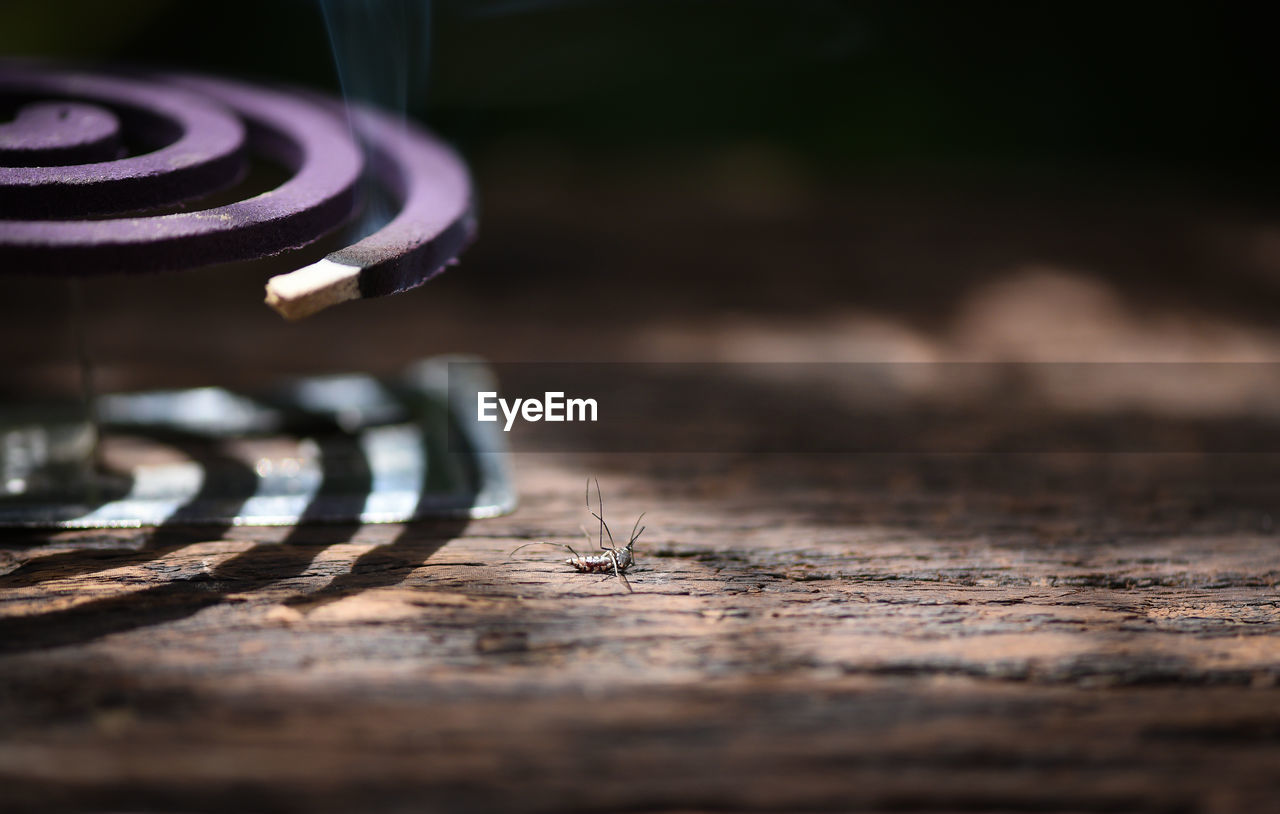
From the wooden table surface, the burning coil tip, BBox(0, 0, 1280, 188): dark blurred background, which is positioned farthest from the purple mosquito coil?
BBox(0, 0, 1280, 188): dark blurred background

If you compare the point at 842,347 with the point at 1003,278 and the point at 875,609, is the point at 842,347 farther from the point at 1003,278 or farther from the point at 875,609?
the point at 875,609

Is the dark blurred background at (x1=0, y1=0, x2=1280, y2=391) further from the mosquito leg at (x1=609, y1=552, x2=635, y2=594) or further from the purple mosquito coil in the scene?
the mosquito leg at (x1=609, y1=552, x2=635, y2=594)

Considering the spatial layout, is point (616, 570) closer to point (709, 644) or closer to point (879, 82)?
point (709, 644)

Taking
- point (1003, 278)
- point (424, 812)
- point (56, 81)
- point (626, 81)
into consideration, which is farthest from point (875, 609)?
point (626, 81)

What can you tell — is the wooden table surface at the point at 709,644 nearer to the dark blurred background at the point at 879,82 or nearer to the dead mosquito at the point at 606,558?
the dead mosquito at the point at 606,558

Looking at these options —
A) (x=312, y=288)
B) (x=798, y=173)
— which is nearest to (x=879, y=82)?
(x=798, y=173)

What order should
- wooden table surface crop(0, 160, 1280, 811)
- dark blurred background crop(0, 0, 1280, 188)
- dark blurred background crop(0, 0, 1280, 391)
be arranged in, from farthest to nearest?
1. dark blurred background crop(0, 0, 1280, 188)
2. dark blurred background crop(0, 0, 1280, 391)
3. wooden table surface crop(0, 160, 1280, 811)
